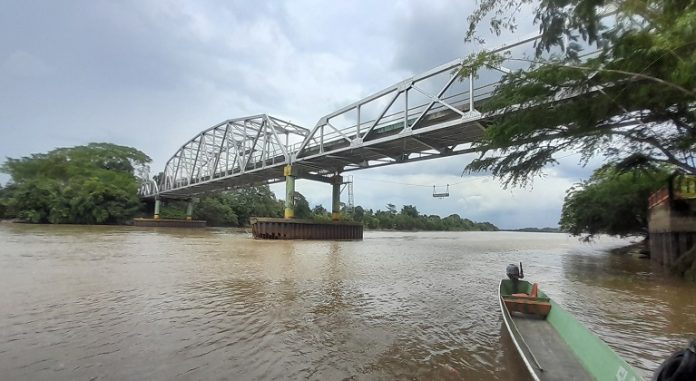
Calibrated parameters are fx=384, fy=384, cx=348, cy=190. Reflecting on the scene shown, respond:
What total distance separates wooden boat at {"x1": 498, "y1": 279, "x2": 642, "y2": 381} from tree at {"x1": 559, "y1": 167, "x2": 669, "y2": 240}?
19253 millimetres

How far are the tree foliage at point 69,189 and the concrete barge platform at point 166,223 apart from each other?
2167mm

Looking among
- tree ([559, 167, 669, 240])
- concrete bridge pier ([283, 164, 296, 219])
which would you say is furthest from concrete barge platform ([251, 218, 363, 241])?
tree ([559, 167, 669, 240])

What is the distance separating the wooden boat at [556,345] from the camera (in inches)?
146

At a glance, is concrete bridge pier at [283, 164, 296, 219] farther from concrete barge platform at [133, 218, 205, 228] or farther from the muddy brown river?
concrete barge platform at [133, 218, 205, 228]

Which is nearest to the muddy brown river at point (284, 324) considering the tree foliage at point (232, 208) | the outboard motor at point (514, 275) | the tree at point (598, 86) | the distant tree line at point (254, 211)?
the outboard motor at point (514, 275)

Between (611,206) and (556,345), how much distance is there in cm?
2313

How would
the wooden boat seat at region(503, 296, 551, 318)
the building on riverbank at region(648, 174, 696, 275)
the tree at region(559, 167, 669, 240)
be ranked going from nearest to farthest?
the wooden boat seat at region(503, 296, 551, 318) < the building on riverbank at region(648, 174, 696, 275) < the tree at region(559, 167, 669, 240)

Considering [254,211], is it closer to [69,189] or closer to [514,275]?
[69,189]

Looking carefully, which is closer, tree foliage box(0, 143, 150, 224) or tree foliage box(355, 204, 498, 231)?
tree foliage box(0, 143, 150, 224)

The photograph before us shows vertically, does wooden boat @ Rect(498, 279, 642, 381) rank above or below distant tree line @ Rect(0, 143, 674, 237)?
below

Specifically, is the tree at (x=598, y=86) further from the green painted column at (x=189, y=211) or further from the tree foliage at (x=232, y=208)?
the green painted column at (x=189, y=211)

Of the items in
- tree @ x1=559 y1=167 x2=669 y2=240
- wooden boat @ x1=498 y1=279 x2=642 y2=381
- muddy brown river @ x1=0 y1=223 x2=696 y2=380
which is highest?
tree @ x1=559 y1=167 x2=669 y2=240

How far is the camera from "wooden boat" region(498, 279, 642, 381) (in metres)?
3.70

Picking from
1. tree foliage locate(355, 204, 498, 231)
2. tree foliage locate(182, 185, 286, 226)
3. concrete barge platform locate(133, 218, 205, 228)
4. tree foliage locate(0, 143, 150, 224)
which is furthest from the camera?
tree foliage locate(355, 204, 498, 231)
